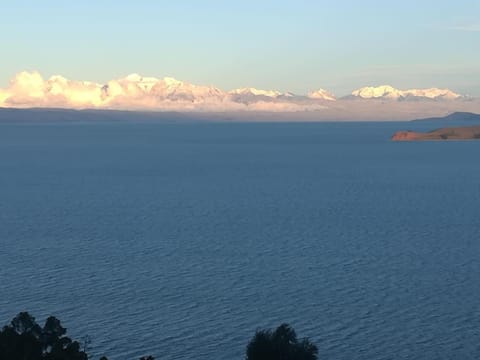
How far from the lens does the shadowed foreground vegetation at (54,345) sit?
22.2 m

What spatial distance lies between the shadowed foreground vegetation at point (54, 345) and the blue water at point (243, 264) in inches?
252

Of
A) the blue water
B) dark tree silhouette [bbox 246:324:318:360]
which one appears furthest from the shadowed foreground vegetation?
the blue water

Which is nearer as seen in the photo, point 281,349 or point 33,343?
point 33,343

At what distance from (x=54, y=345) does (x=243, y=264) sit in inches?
929

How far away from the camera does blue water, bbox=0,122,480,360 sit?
3397 cm

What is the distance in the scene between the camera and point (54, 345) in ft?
76.5

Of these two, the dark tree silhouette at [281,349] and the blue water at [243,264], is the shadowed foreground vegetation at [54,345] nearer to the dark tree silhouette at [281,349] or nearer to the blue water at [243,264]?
the dark tree silhouette at [281,349]

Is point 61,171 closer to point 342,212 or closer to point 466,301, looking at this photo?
point 342,212

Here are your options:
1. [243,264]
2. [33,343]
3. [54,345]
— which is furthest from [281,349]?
[243,264]

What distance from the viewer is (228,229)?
5897cm

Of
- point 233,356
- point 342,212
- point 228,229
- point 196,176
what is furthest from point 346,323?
point 196,176

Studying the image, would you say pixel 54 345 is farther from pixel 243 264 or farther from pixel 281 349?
pixel 243 264

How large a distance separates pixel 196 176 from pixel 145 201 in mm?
27583

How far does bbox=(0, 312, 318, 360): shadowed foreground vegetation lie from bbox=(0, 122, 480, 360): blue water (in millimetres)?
6393
